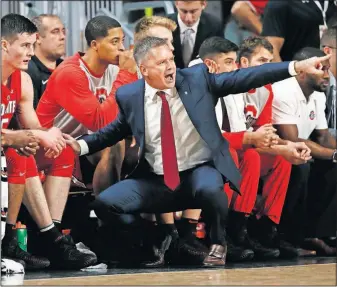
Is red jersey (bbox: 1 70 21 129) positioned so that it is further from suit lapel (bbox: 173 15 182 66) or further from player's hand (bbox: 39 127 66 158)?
suit lapel (bbox: 173 15 182 66)

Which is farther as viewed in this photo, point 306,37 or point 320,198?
point 306,37

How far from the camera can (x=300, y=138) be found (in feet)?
23.2

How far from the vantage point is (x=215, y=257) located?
19.5 ft

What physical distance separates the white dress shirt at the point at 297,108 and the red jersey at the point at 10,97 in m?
1.91

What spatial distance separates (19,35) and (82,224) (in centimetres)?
141

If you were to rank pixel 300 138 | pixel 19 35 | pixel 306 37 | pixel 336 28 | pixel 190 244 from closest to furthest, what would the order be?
1. pixel 19 35
2. pixel 190 244
3. pixel 300 138
4. pixel 336 28
5. pixel 306 37

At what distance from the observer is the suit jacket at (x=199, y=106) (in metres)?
5.97

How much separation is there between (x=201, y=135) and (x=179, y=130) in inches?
5.9

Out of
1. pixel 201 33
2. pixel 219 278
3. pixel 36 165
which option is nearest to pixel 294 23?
pixel 201 33

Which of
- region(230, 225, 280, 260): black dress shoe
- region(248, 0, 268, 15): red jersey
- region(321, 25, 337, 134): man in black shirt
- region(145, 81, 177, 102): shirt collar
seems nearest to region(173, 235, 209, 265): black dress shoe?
region(230, 225, 280, 260): black dress shoe

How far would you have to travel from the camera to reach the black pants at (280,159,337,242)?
7227 millimetres

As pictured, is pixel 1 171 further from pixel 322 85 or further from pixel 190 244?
pixel 322 85

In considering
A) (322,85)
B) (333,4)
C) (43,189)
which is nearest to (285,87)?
(322,85)

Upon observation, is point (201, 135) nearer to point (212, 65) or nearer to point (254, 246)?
point (212, 65)
